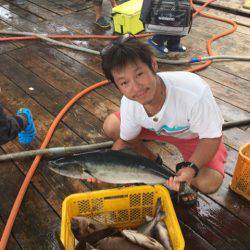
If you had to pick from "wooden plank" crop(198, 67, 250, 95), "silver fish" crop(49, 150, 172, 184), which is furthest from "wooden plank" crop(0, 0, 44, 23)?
"silver fish" crop(49, 150, 172, 184)

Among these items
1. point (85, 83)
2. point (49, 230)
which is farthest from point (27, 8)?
point (49, 230)

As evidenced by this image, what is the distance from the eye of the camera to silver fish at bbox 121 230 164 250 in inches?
65.9

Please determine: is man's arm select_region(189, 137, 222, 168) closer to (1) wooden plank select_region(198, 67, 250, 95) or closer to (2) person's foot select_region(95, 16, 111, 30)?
(1) wooden plank select_region(198, 67, 250, 95)

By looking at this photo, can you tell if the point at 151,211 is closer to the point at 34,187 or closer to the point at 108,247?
→ the point at 108,247

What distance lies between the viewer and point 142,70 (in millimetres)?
1708

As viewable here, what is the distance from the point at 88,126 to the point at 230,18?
328 cm

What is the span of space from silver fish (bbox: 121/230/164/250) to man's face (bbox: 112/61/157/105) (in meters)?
0.77

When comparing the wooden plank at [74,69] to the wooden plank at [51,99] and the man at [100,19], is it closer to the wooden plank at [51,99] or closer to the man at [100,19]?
the wooden plank at [51,99]

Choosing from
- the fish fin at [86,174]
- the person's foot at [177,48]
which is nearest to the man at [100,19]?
the person's foot at [177,48]

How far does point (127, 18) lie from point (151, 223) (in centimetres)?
325

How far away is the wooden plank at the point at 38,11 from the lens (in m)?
5.27

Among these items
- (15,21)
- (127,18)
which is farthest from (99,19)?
(15,21)

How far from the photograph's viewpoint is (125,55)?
1.67m

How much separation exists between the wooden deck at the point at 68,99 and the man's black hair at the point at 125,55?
1.16 m
